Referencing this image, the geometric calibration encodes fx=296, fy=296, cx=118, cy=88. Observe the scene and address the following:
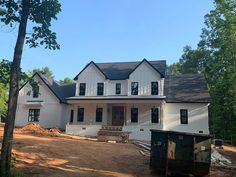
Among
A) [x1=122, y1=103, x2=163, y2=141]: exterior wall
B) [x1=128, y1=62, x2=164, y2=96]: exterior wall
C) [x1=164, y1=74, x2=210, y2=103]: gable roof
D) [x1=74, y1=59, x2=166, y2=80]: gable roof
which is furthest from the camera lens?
[x1=74, y1=59, x2=166, y2=80]: gable roof

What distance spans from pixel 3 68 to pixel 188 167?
28.7 ft

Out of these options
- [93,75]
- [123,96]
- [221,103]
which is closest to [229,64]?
[221,103]

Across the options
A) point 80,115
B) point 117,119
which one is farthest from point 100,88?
point 117,119

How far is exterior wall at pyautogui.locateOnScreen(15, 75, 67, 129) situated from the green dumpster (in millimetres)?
23640

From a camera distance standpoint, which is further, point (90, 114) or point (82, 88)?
point (82, 88)

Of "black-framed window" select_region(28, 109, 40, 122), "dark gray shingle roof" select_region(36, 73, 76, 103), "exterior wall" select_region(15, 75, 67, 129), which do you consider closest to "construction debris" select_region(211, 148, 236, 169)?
"exterior wall" select_region(15, 75, 67, 129)

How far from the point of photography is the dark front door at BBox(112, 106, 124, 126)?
3325cm

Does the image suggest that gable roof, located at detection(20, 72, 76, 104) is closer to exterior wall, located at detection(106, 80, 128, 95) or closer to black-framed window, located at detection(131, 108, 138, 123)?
exterior wall, located at detection(106, 80, 128, 95)

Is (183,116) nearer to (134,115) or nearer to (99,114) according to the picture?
(134,115)

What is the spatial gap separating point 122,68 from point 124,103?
6021mm

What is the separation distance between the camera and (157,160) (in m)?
13.3

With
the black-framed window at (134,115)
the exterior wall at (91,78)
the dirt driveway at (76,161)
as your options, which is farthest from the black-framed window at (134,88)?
the dirt driveway at (76,161)

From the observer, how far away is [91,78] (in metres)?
34.5

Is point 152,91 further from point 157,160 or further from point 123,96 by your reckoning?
point 157,160
